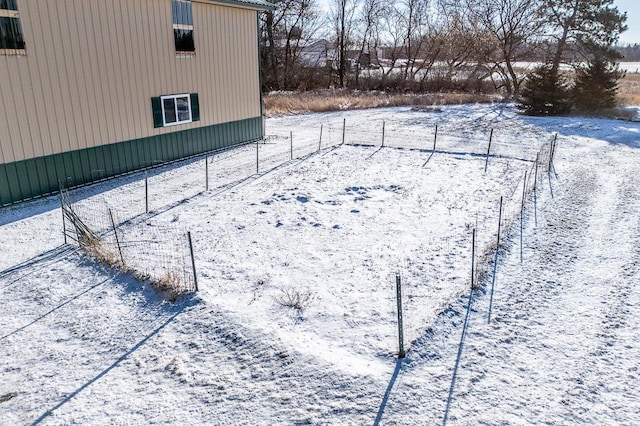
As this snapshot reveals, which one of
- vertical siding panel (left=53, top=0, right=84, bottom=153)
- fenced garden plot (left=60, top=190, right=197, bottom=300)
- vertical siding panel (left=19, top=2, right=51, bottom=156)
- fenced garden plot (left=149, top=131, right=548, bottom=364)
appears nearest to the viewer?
fenced garden plot (left=149, top=131, right=548, bottom=364)

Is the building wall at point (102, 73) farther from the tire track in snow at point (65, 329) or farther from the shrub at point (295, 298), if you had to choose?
the shrub at point (295, 298)

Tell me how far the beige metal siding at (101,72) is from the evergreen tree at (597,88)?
17720 mm

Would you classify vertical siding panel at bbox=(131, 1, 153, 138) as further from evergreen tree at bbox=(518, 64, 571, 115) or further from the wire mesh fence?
evergreen tree at bbox=(518, 64, 571, 115)

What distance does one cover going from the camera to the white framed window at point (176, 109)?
13.5m

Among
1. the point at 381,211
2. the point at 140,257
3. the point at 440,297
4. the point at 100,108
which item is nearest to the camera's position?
the point at 440,297

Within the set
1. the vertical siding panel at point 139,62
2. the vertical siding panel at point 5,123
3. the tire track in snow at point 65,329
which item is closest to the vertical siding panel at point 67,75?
the vertical siding panel at point 5,123

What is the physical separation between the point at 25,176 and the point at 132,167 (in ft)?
9.36

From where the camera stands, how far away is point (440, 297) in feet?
20.9

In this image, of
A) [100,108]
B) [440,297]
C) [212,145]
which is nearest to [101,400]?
[440,297]

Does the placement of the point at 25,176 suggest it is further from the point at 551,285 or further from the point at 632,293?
the point at 632,293

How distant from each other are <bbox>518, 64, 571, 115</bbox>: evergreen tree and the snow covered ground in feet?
42.1

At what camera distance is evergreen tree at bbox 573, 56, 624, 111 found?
23641mm

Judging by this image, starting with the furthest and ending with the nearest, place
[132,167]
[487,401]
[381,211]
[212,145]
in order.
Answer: [212,145] < [132,167] < [381,211] < [487,401]

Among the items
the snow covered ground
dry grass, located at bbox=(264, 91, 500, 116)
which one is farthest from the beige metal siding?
dry grass, located at bbox=(264, 91, 500, 116)
